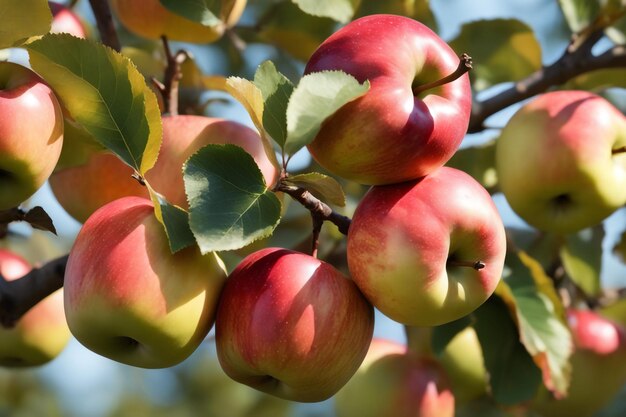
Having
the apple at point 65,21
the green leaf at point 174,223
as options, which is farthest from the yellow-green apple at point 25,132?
the apple at point 65,21

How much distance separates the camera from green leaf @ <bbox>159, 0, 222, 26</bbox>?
1098 millimetres

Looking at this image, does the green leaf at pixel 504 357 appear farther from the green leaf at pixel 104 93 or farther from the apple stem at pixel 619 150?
the green leaf at pixel 104 93

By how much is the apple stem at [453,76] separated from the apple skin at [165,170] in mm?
201

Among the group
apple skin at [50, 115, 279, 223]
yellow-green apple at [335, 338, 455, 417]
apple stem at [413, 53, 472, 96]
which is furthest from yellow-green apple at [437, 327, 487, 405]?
apple stem at [413, 53, 472, 96]

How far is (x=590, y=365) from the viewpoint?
57.7 inches

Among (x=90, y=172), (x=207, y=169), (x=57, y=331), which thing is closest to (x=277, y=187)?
(x=207, y=169)

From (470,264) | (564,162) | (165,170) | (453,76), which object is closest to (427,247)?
(470,264)

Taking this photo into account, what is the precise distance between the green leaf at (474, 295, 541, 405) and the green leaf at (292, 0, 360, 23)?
40 cm

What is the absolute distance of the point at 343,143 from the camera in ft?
2.68

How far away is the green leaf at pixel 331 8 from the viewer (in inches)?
42.9

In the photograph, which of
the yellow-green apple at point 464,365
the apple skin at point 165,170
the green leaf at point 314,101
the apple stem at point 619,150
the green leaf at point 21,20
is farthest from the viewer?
the yellow-green apple at point 464,365

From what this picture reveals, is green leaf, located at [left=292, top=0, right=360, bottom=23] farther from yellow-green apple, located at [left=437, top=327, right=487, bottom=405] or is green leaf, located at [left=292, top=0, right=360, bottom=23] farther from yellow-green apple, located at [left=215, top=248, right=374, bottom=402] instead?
yellow-green apple, located at [left=437, top=327, right=487, bottom=405]

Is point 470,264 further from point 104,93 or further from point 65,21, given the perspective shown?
point 65,21

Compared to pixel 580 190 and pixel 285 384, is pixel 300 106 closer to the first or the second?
pixel 285 384
